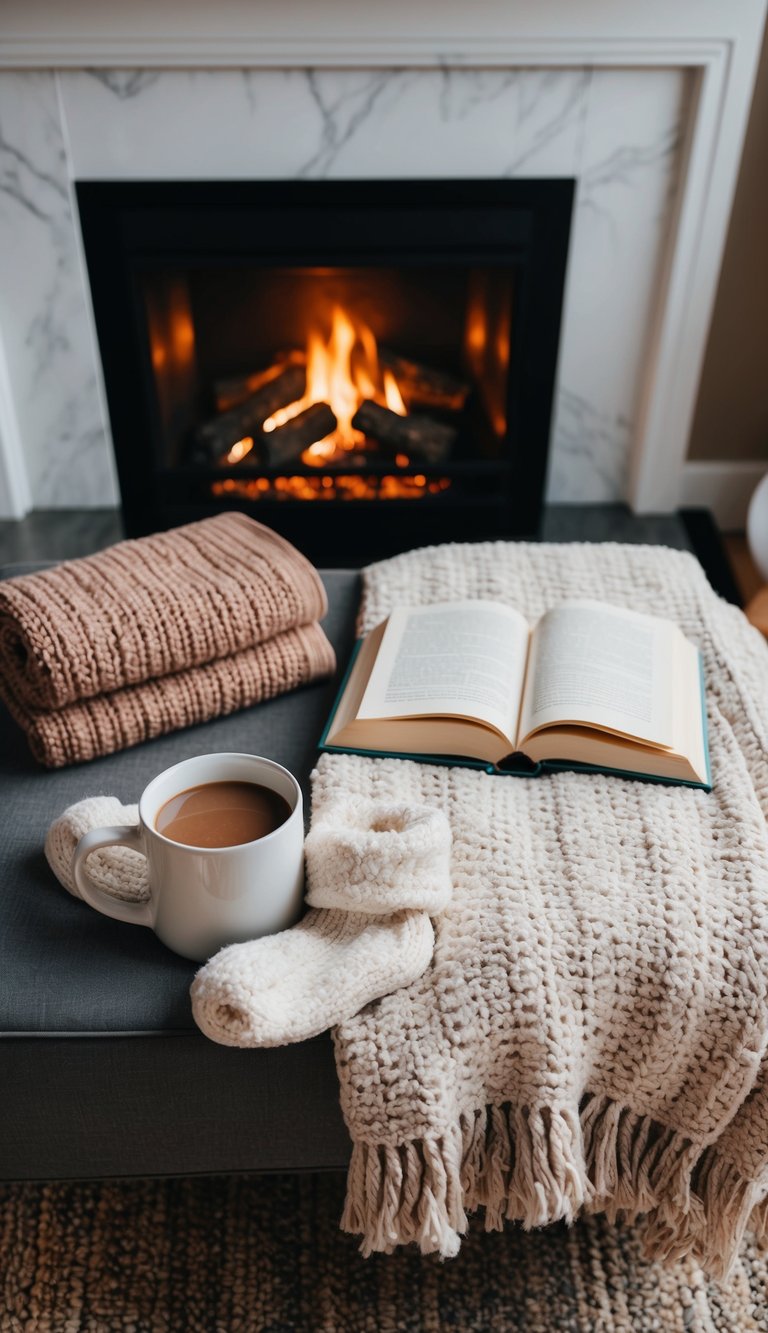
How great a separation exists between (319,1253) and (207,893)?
17.4 inches

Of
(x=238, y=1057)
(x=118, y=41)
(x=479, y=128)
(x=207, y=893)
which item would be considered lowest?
(x=238, y=1057)

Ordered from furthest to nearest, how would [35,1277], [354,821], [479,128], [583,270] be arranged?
1. [583,270]
2. [479,128]
3. [35,1277]
4. [354,821]

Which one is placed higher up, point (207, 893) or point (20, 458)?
point (207, 893)

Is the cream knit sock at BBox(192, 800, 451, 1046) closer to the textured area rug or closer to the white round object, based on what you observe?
the textured area rug

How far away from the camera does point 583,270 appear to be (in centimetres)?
199

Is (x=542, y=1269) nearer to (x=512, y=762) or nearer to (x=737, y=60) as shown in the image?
(x=512, y=762)

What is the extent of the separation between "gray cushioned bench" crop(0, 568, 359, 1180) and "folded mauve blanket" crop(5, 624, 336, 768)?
12 cm

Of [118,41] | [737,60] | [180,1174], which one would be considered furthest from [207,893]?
[737,60]

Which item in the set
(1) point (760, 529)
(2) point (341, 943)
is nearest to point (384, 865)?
(2) point (341, 943)

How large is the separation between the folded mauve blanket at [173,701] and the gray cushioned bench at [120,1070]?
0.12 m

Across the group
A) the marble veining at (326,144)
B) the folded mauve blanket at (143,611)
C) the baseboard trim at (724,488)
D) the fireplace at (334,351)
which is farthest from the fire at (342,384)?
the folded mauve blanket at (143,611)

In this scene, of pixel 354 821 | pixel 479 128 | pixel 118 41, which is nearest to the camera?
pixel 354 821

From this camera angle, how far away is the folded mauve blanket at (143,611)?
89cm

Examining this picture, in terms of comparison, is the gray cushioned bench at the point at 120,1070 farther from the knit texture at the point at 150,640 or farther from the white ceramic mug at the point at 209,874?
the knit texture at the point at 150,640
